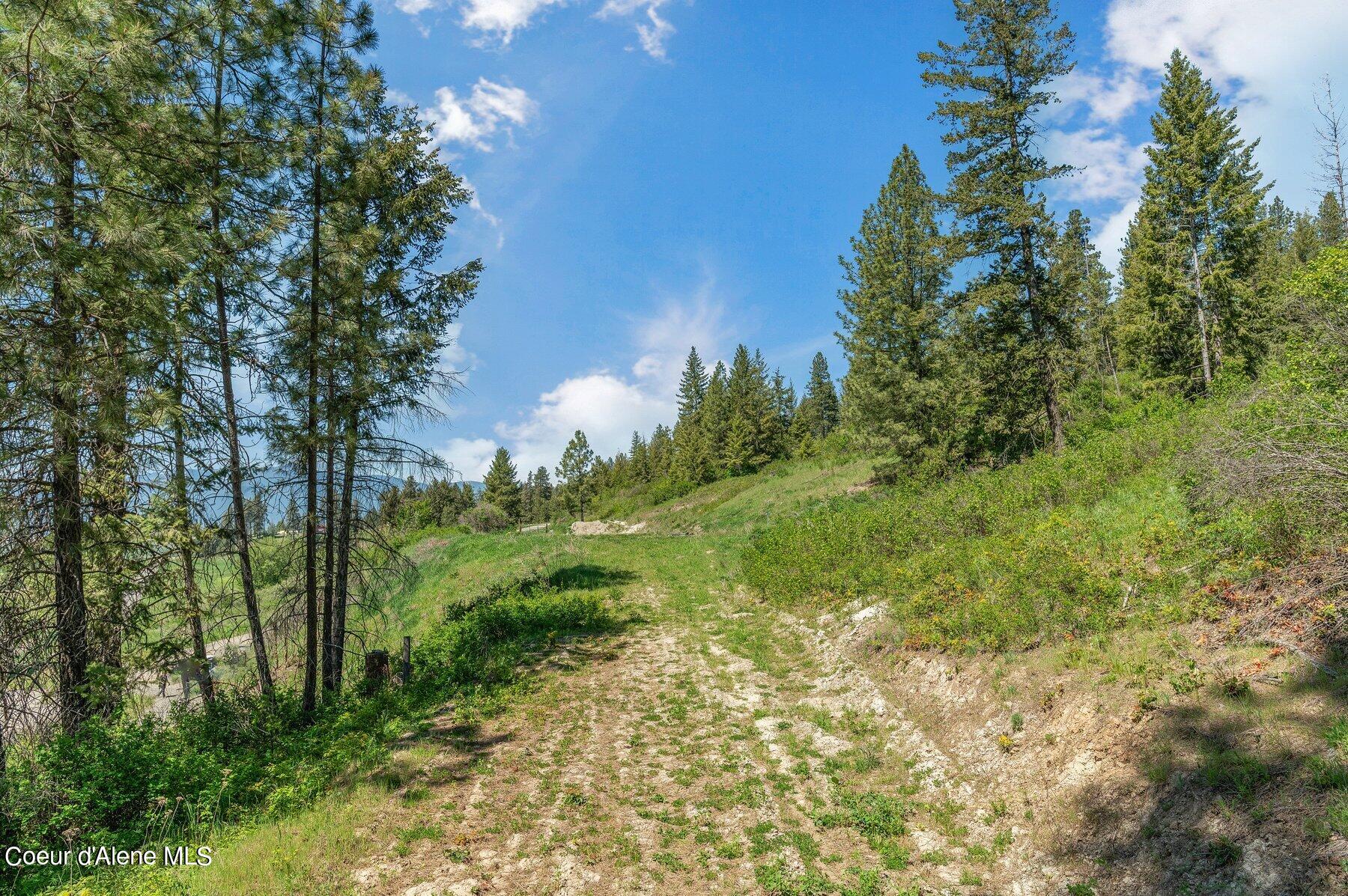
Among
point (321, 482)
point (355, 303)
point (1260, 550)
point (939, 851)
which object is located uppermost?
point (355, 303)

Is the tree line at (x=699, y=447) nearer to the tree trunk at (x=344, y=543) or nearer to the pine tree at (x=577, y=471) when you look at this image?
the pine tree at (x=577, y=471)

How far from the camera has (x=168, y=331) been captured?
22.8 ft

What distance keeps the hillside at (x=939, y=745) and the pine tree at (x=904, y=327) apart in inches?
444

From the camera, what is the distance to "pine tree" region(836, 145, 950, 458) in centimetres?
2441

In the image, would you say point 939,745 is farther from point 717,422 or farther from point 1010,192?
point 717,422

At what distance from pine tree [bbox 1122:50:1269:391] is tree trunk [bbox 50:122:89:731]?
33424 millimetres

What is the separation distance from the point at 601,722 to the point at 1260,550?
30.9 feet

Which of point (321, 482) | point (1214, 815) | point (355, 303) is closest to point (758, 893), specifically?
point (1214, 815)

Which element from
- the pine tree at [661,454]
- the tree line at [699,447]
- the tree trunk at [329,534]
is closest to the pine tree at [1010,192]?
the tree trunk at [329,534]

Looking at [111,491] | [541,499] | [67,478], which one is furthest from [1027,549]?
[541,499]

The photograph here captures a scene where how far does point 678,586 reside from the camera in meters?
20.7

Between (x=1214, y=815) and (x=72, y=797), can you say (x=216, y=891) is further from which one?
(x=1214, y=815)

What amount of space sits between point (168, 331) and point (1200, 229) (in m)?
35.5

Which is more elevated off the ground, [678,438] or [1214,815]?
[678,438]
